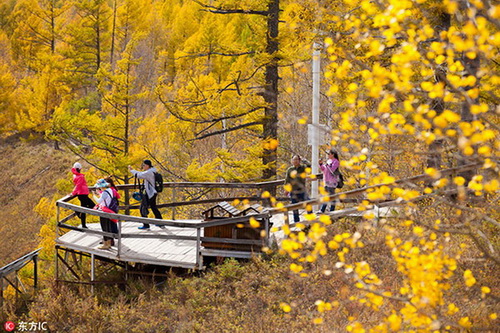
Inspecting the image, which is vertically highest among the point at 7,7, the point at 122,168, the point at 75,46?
the point at 7,7

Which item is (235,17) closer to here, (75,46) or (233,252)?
(75,46)

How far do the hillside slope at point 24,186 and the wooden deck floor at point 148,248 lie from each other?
20.7 m

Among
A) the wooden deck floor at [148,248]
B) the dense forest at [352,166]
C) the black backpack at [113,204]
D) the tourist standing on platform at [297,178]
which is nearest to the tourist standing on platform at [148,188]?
the wooden deck floor at [148,248]

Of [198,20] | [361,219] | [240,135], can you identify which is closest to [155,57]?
[198,20]

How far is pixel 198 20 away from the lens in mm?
50500

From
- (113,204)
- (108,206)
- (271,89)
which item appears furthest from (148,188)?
(271,89)

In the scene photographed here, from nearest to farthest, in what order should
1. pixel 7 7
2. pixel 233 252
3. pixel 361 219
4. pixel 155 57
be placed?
pixel 233 252 → pixel 361 219 → pixel 155 57 → pixel 7 7

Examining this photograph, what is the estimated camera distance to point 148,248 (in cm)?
1153

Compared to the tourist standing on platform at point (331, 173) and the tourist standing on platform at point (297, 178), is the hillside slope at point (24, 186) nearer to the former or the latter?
the tourist standing on platform at point (297, 178)

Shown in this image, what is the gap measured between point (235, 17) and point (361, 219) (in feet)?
129

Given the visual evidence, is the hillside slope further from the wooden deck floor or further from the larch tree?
the larch tree

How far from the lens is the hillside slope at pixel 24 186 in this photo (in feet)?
110

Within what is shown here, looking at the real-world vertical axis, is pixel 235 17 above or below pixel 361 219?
above

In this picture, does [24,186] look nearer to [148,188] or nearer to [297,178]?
[148,188]
